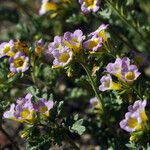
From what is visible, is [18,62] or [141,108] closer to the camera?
[141,108]

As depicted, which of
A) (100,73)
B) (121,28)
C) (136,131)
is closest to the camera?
(136,131)

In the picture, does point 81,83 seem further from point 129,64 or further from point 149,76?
point 149,76

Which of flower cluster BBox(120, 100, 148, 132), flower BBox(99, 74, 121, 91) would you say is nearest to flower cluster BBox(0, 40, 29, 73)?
flower BBox(99, 74, 121, 91)

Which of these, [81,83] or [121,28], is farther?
[121,28]

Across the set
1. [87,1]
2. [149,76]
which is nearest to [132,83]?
[87,1]

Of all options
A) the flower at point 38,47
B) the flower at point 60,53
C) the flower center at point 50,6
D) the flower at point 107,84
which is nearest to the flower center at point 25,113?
the flower at point 60,53

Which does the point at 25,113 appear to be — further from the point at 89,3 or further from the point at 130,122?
the point at 89,3

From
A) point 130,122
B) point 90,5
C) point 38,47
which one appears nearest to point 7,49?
point 38,47

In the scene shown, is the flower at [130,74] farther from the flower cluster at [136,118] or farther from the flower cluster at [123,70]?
the flower cluster at [136,118]
